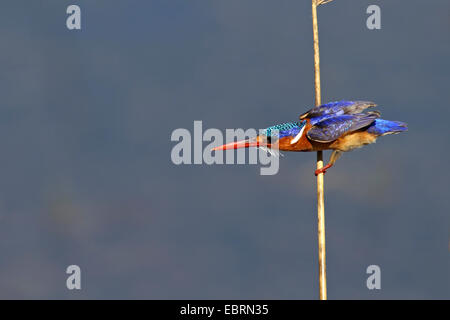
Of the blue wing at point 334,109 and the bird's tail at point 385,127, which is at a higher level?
the blue wing at point 334,109

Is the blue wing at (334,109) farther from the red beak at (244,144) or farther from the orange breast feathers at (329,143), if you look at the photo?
the red beak at (244,144)

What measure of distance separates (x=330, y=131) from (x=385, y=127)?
145cm

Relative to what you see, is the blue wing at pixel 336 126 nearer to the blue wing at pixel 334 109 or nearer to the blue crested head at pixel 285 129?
the blue wing at pixel 334 109

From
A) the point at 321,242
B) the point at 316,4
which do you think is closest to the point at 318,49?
the point at 316,4

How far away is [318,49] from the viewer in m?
20.3

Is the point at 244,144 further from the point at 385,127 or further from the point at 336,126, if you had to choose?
the point at 385,127

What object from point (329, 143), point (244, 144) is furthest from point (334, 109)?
point (244, 144)

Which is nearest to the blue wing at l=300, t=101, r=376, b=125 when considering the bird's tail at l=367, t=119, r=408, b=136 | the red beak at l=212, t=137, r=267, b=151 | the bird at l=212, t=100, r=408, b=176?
the bird at l=212, t=100, r=408, b=176

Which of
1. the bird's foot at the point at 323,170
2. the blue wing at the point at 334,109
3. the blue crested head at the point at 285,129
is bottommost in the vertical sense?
the bird's foot at the point at 323,170

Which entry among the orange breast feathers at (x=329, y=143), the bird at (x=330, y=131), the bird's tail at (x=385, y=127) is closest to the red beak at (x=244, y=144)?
the bird at (x=330, y=131)

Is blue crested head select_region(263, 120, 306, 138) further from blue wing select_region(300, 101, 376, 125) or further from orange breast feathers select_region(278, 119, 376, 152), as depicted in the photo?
blue wing select_region(300, 101, 376, 125)

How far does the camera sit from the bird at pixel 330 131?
68.2 feet

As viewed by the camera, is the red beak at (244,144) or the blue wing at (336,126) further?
the red beak at (244,144)

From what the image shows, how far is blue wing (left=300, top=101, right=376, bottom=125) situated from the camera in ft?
68.7
